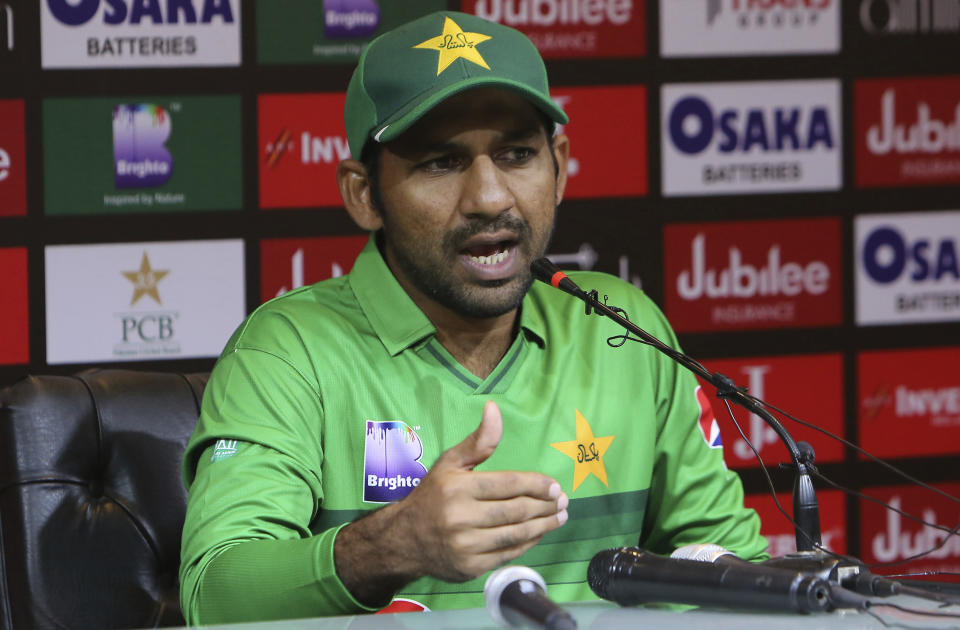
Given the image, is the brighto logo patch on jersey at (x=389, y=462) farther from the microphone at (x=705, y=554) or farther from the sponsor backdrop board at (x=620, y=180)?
the sponsor backdrop board at (x=620, y=180)

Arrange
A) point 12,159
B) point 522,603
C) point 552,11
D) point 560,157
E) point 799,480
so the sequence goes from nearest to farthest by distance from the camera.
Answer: point 522,603 < point 799,480 < point 560,157 < point 12,159 < point 552,11

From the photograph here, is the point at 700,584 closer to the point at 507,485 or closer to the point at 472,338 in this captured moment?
the point at 507,485

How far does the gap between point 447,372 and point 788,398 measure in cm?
185

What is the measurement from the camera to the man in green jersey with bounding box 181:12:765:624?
56.3 inches

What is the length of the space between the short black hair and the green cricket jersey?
3.3 inches

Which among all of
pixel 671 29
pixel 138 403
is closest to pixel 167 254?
pixel 138 403

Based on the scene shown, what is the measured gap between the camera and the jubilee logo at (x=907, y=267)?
3197 millimetres

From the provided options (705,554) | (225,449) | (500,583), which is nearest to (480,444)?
(500,583)

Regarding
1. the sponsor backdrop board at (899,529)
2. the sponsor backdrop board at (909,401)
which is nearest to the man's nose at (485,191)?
the sponsor backdrop board at (909,401)

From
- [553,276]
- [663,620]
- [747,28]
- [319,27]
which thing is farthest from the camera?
[747,28]

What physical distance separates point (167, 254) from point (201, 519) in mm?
1612

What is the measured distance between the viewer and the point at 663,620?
3.55ft

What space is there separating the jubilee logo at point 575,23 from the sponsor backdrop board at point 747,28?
89 mm

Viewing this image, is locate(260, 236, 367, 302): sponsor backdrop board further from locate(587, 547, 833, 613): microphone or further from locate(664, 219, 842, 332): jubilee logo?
locate(587, 547, 833, 613): microphone
